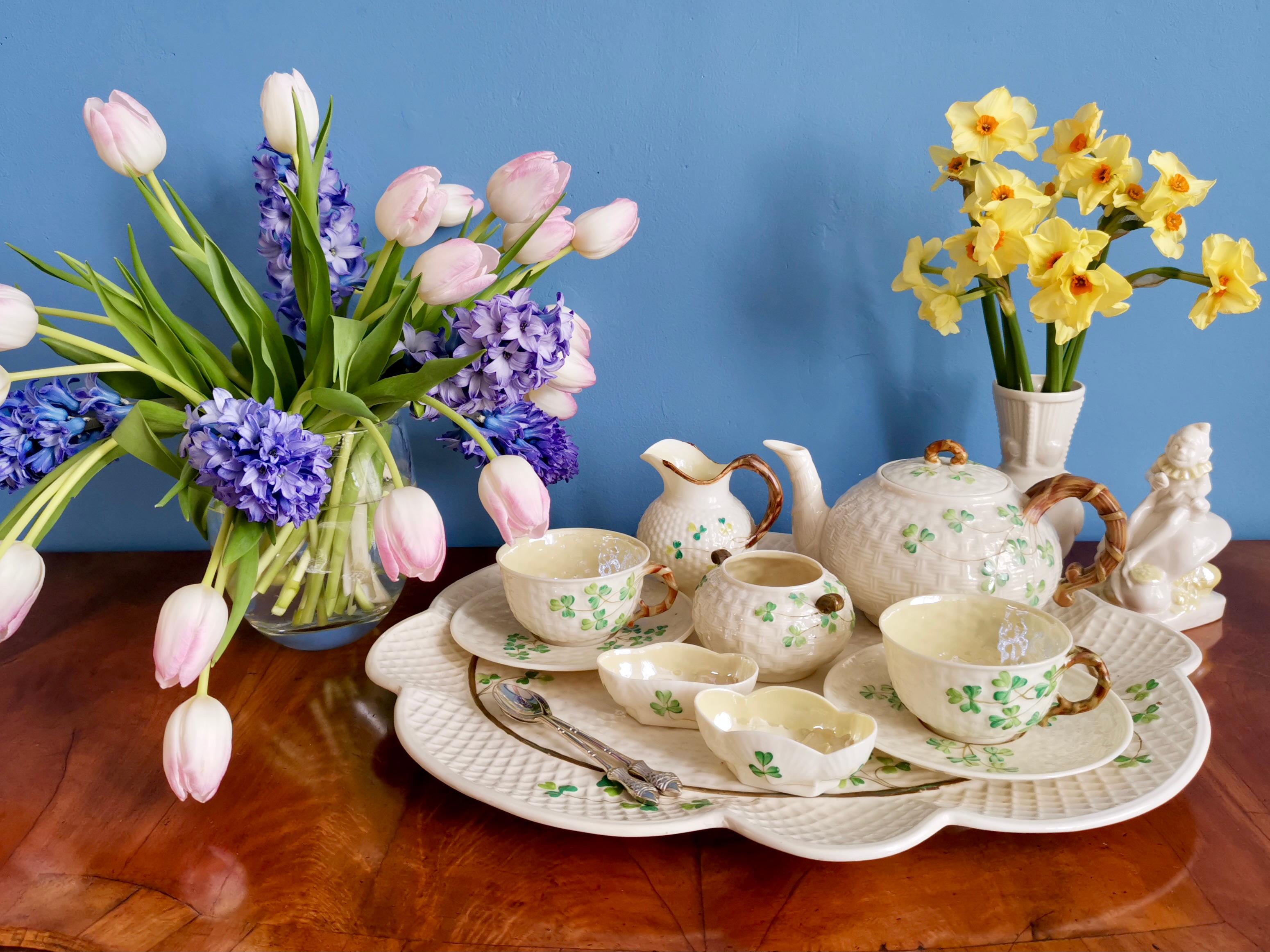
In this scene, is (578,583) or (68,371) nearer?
(68,371)

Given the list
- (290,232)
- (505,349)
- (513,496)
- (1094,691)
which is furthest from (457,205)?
(1094,691)

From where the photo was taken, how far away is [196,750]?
0.57 meters

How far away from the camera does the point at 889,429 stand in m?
1.05

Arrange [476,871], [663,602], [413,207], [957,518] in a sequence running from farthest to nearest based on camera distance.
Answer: [663,602], [957,518], [413,207], [476,871]

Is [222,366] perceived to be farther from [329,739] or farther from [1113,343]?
[1113,343]

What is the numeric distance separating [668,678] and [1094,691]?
32 centimetres

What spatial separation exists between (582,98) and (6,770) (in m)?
0.78

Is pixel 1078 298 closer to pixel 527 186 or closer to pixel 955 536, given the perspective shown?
pixel 955 536

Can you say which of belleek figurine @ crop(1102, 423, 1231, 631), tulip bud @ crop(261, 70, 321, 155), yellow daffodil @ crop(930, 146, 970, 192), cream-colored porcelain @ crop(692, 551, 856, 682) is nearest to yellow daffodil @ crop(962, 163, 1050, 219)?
yellow daffodil @ crop(930, 146, 970, 192)

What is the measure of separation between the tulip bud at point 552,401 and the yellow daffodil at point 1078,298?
16.2 inches

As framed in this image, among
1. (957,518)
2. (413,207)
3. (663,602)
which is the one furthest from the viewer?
(663,602)

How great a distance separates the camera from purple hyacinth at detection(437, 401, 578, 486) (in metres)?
0.78

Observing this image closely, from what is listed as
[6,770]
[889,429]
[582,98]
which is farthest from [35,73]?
[889,429]

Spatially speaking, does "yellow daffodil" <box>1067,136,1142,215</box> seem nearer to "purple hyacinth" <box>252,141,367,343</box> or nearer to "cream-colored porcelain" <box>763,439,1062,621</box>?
"cream-colored porcelain" <box>763,439,1062,621</box>
